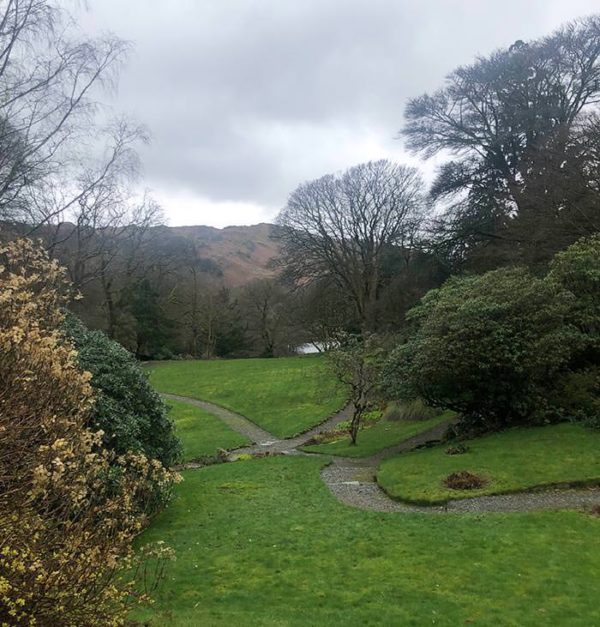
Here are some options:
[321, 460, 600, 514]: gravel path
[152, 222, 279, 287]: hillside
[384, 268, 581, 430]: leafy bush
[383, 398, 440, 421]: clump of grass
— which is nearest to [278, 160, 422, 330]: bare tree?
[383, 398, 440, 421]: clump of grass

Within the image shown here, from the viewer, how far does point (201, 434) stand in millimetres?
27109

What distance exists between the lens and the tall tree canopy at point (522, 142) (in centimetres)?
2281

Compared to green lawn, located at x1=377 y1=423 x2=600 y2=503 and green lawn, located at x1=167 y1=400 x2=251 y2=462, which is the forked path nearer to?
green lawn, located at x1=377 y1=423 x2=600 y2=503

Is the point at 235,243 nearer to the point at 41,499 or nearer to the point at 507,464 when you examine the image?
the point at 507,464

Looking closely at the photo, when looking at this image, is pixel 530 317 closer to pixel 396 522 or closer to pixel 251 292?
pixel 396 522

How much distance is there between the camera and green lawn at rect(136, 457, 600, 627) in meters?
7.29

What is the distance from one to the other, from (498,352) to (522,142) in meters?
21.8

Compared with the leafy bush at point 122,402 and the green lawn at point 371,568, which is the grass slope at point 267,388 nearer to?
the leafy bush at point 122,402

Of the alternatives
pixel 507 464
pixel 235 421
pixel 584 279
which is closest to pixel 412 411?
pixel 235 421

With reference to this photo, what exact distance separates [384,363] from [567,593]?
43.8 feet

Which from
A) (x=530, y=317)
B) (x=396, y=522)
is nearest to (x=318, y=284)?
(x=530, y=317)

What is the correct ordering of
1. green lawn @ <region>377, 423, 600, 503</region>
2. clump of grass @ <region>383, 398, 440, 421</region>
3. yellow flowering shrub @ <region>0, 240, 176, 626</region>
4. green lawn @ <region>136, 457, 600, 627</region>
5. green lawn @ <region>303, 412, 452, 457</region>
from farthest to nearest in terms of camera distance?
1. clump of grass @ <region>383, 398, 440, 421</region>
2. green lawn @ <region>303, 412, 452, 457</region>
3. green lawn @ <region>377, 423, 600, 503</region>
4. green lawn @ <region>136, 457, 600, 627</region>
5. yellow flowering shrub @ <region>0, 240, 176, 626</region>

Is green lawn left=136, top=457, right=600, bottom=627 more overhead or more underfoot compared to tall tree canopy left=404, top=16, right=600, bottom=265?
more underfoot

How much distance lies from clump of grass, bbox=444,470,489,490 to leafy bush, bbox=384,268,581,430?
14.7 feet
